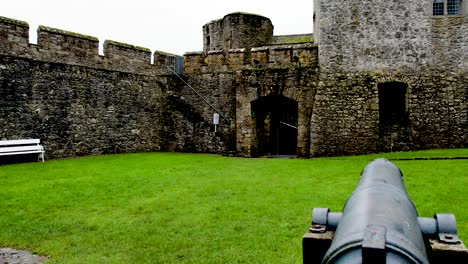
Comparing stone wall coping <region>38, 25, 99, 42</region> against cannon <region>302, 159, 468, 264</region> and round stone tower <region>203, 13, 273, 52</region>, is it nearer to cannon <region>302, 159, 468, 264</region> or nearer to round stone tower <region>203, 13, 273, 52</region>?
round stone tower <region>203, 13, 273, 52</region>

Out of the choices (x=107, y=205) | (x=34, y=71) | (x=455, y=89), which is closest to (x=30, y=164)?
(x=34, y=71)

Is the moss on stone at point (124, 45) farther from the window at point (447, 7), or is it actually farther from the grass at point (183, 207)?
the window at point (447, 7)

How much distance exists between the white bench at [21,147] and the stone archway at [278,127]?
7224 mm

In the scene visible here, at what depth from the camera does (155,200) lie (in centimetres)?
627

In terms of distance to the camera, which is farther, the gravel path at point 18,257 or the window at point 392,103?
the window at point 392,103

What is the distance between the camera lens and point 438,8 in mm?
12742

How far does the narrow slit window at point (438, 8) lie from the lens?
1271 cm

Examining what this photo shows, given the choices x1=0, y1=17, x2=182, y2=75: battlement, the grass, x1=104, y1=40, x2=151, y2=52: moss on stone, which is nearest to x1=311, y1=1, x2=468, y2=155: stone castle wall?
the grass

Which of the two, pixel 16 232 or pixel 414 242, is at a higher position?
pixel 414 242

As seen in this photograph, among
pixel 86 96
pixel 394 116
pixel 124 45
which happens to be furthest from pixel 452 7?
pixel 86 96

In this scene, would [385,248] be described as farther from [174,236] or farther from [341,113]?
[341,113]

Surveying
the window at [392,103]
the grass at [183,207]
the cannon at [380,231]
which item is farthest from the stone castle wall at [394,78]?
the cannon at [380,231]

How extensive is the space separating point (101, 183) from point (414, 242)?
6988 millimetres

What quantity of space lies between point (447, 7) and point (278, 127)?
852 cm
